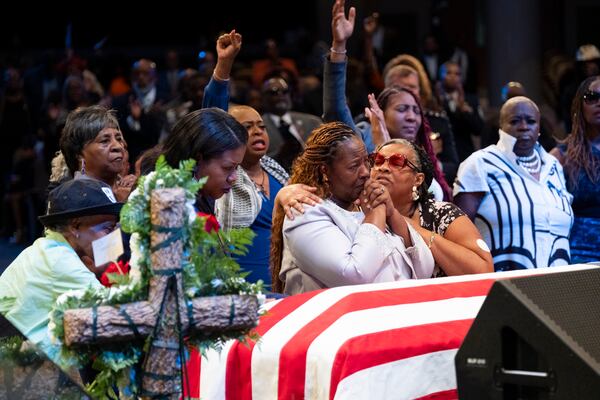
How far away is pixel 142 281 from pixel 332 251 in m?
1.18

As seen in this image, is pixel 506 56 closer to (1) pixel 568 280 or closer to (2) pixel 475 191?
(2) pixel 475 191

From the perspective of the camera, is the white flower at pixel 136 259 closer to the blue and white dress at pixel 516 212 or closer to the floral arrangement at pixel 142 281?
the floral arrangement at pixel 142 281

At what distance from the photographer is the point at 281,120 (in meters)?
8.10

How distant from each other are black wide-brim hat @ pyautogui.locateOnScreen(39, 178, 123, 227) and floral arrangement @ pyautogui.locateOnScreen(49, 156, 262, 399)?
695mm

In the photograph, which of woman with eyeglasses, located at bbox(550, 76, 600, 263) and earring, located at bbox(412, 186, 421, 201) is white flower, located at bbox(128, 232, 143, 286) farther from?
woman with eyeglasses, located at bbox(550, 76, 600, 263)

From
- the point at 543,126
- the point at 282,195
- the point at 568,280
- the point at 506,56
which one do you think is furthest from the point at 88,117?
the point at 506,56

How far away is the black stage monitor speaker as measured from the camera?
3307 mm

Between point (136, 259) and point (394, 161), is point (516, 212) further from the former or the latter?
point (136, 259)

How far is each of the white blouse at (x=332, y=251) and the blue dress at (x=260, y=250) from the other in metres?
0.65

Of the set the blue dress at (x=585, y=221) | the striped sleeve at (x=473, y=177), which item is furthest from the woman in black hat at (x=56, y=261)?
the blue dress at (x=585, y=221)

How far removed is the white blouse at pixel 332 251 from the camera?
4.27 m

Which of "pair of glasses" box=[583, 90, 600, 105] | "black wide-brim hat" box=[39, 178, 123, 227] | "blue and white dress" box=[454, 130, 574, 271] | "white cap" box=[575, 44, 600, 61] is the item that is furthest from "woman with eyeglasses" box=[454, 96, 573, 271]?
"white cap" box=[575, 44, 600, 61]

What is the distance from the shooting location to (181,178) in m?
3.21

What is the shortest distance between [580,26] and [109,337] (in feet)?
44.4
